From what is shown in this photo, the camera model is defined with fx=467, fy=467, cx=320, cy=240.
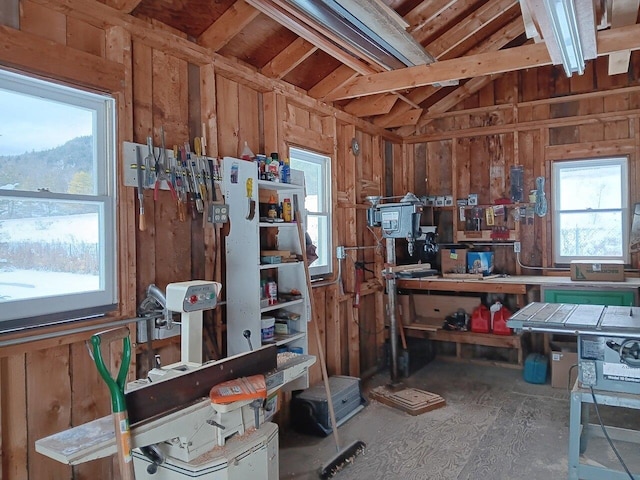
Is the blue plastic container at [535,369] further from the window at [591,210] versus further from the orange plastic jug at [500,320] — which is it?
the window at [591,210]

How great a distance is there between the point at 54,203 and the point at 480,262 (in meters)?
3.93

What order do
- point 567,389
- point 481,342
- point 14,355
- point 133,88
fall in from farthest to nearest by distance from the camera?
1. point 481,342
2. point 567,389
3. point 133,88
4. point 14,355

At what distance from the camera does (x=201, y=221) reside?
2807 mm

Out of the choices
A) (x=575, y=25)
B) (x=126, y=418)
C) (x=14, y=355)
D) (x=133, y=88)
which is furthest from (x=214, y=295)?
(x=575, y=25)

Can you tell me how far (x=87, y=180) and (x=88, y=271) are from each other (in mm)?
438

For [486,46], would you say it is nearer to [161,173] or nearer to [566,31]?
[566,31]

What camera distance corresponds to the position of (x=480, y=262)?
4.80 metres

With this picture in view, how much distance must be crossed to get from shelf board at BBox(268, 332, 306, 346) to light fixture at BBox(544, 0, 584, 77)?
2.28 m

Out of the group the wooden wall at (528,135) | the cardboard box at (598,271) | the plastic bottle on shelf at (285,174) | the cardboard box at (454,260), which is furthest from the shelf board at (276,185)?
the cardboard box at (598,271)

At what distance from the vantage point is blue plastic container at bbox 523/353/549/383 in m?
4.28

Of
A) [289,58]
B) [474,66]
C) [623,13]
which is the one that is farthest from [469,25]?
[289,58]

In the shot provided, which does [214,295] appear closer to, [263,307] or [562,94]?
[263,307]

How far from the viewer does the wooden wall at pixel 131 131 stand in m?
1.97

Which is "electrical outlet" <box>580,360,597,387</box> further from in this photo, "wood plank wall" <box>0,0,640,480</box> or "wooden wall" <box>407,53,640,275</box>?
"wooden wall" <box>407,53,640,275</box>
